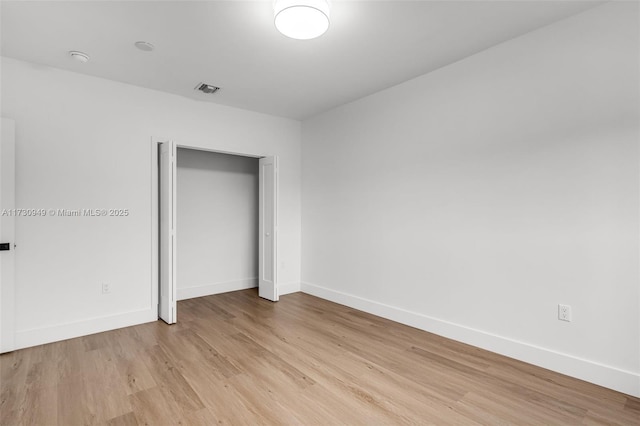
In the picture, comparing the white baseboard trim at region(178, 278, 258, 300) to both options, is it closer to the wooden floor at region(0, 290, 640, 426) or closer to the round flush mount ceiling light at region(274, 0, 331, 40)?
the wooden floor at region(0, 290, 640, 426)

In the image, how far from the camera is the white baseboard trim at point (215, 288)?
4.84m

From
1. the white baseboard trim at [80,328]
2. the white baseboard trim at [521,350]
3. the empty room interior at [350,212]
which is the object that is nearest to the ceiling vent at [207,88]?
the empty room interior at [350,212]

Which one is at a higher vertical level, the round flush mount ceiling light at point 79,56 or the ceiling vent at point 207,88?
the ceiling vent at point 207,88

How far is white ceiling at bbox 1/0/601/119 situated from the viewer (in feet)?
7.88

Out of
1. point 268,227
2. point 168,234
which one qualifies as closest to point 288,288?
point 268,227

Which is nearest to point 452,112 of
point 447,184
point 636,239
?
point 447,184

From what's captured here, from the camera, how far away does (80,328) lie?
3.39m

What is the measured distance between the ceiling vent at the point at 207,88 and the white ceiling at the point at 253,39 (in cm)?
10

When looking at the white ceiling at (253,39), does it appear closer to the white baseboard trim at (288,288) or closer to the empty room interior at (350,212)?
the empty room interior at (350,212)

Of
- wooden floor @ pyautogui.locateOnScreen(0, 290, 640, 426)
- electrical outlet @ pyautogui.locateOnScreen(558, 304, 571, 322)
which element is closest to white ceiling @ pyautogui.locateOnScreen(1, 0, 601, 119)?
electrical outlet @ pyautogui.locateOnScreen(558, 304, 571, 322)

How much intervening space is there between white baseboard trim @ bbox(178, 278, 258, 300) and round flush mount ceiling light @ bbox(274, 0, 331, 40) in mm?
3969

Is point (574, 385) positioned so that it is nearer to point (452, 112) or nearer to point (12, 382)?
point (452, 112)

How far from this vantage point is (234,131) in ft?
15.3

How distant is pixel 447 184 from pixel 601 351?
184 cm
